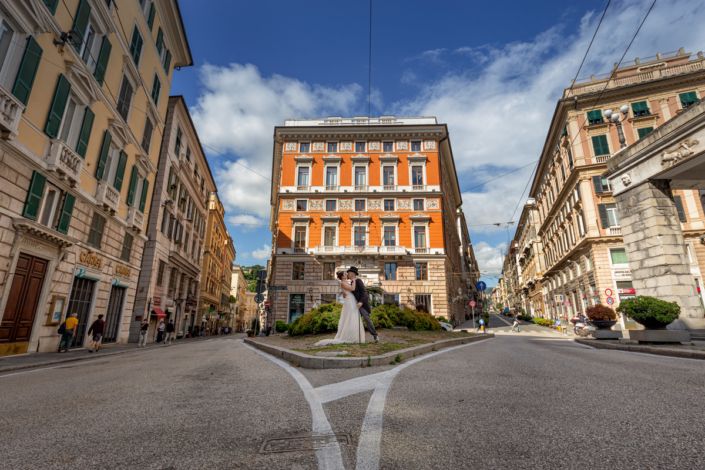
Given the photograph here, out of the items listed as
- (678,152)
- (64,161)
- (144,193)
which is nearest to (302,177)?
(144,193)

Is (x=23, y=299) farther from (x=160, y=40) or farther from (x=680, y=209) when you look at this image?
(x=680, y=209)

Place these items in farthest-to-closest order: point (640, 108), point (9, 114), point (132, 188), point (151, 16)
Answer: point (640, 108), point (151, 16), point (132, 188), point (9, 114)

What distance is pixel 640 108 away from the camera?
3150 centimetres

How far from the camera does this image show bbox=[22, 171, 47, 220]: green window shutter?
11.7 metres

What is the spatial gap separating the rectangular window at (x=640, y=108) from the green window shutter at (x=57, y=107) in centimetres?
4029

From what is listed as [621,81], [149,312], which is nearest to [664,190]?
[149,312]

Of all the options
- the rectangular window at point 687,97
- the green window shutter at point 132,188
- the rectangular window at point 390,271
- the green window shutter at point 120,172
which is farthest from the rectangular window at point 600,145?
the green window shutter at point 120,172

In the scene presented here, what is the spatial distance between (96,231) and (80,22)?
8474 millimetres

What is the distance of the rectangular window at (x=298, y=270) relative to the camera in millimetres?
35844

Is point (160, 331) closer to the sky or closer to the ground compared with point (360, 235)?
closer to the ground

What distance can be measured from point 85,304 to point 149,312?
6.66 metres

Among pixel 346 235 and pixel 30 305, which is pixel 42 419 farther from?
pixel 346 235

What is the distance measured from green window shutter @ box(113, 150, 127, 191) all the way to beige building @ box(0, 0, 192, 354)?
0.06 meters

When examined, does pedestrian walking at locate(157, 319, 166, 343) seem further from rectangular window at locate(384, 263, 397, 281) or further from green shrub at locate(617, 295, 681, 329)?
green shrub at locate(617, 295, 681, 329)
